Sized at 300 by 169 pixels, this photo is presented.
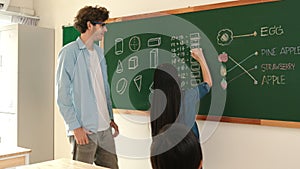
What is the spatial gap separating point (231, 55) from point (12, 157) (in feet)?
5.90

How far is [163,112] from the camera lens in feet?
6.89

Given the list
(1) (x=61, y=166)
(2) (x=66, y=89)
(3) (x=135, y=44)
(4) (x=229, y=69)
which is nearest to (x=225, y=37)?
(4) (x=229, y=69)

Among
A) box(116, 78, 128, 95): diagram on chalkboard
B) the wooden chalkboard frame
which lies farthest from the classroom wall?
box(116, 78, 128, 95): diagram on chalkboard

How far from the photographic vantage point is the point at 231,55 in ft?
8.16

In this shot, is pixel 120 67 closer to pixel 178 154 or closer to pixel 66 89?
pixel 66 89

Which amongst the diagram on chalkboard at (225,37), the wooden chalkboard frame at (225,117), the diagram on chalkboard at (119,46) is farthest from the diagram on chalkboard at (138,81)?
the diagram on chalkboard at (225,37)

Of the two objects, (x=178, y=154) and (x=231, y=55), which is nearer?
(x=178, y=154)

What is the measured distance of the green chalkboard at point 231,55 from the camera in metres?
2.25

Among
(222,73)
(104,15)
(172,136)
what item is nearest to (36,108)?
(104,15)

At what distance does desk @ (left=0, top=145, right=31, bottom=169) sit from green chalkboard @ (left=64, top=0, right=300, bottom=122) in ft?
3.62

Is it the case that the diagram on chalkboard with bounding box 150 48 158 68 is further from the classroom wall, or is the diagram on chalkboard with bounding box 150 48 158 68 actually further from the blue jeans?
the blue jeans

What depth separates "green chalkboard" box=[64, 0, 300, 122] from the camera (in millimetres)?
2252

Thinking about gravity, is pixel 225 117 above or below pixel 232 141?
above

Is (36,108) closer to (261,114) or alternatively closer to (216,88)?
(216,88)
